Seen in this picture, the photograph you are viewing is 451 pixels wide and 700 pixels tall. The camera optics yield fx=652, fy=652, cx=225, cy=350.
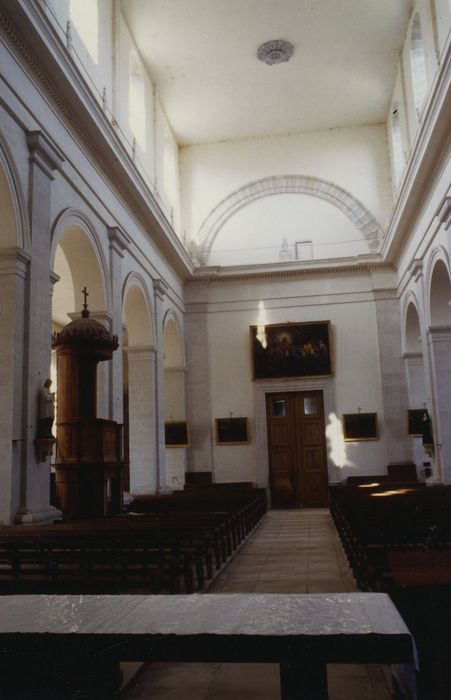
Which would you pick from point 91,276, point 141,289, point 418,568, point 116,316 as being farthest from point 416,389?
point 418,568

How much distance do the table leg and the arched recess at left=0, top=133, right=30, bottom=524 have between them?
596cm

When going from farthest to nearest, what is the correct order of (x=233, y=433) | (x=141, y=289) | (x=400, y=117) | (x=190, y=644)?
(x=233, y=433), (x=400, y=117), (x=141, y=289), (x=190, y=644)

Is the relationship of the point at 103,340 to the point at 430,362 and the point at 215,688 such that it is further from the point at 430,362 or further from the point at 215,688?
the point at 430,362

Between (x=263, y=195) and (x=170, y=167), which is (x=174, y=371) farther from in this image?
(x=263, y=195)

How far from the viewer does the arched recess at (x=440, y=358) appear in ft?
40.9

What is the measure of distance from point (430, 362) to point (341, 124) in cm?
759

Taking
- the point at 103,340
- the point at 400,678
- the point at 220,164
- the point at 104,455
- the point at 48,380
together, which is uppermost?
the point at 220,164

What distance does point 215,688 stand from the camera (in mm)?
3121

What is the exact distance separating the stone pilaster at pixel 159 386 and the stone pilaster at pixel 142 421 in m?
0.18

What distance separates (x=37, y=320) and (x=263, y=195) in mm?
11113

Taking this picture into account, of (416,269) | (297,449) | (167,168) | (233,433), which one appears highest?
(167,168)

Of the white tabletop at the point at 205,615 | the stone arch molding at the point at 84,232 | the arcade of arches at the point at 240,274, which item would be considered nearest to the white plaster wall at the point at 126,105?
the arcade of arches at the point at 240,274

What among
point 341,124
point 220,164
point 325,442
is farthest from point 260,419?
point 341,124

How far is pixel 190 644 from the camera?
1.57 m
